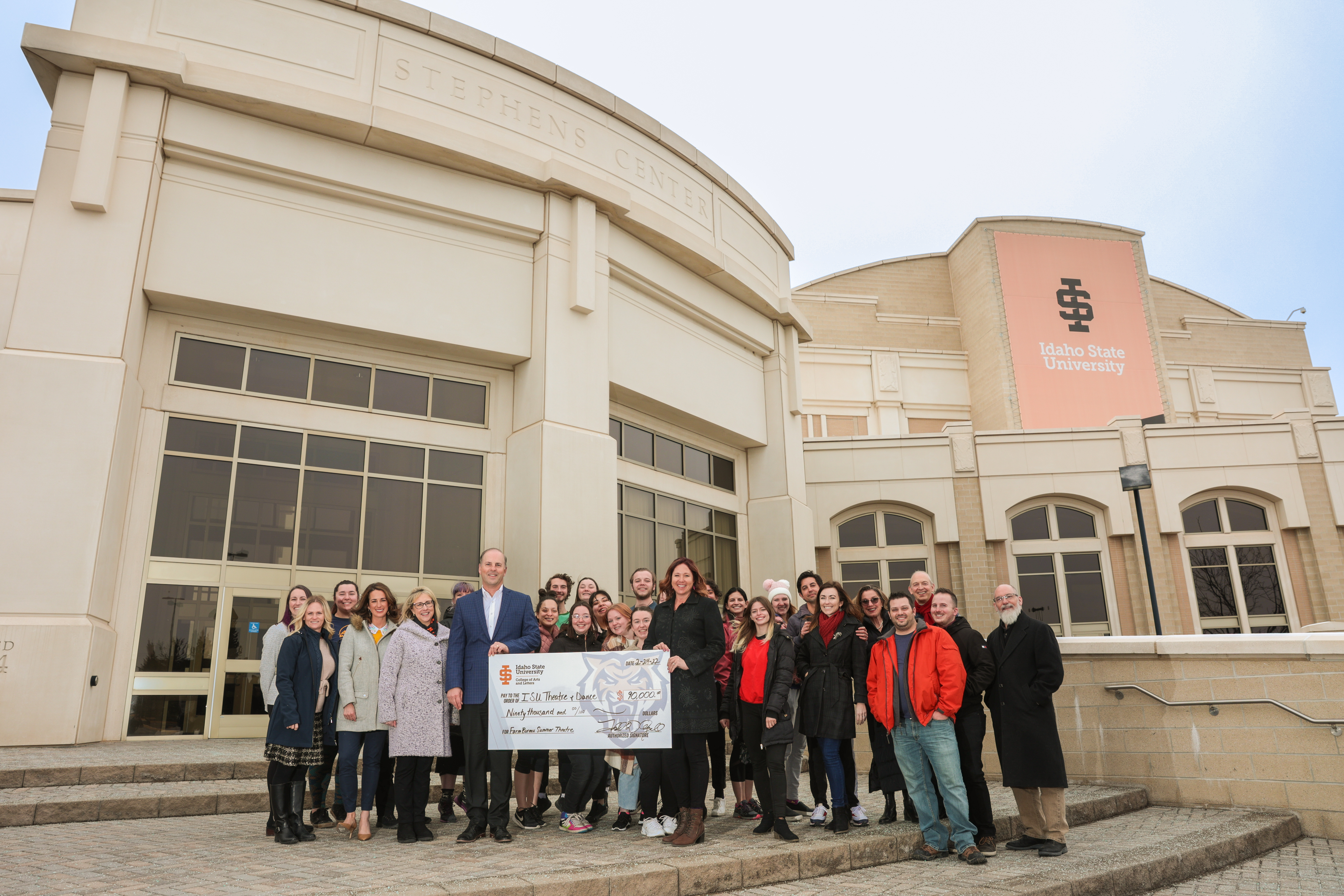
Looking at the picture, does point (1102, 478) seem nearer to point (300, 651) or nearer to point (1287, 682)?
point (1287, 682)

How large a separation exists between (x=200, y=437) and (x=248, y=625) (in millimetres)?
2663

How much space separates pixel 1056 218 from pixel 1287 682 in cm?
2798

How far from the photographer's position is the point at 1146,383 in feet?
103

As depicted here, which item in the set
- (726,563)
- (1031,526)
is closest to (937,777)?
(726,563)

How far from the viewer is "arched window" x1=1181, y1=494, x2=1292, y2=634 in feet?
68.7

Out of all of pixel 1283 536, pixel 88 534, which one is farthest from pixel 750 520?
pixel 1283 536

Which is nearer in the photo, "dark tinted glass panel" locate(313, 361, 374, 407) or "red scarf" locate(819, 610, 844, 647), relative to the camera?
"red scarf" locate(819, 610, 844, 647)

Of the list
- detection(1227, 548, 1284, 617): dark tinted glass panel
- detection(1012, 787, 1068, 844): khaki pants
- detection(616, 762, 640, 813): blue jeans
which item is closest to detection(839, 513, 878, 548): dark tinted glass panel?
detection(1227, 548, 1284, 617): dark tinted glass panel

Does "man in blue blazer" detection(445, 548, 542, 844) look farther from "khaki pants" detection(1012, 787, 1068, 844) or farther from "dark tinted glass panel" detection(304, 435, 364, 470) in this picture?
"dark tinted glass panel" detection(304, 435, 364, 470)

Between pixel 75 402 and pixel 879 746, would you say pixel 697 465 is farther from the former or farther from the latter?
pixel 879 746

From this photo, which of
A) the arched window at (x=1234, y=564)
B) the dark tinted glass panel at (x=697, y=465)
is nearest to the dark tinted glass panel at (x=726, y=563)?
the dark tinted glass panel at (x=697, y=465)

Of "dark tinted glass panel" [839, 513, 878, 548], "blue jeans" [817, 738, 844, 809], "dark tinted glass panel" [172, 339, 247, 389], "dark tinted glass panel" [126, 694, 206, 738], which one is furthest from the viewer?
"dark tinted glass panel" [839, 513, 878, 548]

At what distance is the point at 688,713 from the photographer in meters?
6.22

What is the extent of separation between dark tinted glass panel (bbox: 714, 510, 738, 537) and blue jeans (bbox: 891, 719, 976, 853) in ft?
37.8
